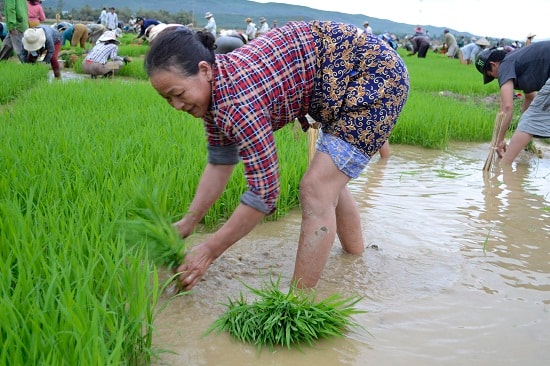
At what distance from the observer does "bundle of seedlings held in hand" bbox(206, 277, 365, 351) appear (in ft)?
6.12

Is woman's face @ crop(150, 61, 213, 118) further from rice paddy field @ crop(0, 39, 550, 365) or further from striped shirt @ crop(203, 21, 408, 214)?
rice paddy field @ crop(0, 39, 550, 365)

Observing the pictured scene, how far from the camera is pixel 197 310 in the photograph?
83.5 inches

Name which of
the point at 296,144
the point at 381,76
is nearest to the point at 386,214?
the point at 296,144

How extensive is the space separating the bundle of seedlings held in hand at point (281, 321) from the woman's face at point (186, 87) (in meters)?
0.65

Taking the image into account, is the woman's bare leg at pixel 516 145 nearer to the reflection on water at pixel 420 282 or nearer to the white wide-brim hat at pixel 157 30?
the reflection on water at pixel 420 282

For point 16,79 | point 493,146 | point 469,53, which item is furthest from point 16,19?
point 469,53

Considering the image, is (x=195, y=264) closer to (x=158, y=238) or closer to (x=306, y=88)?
(x=158, y=238)

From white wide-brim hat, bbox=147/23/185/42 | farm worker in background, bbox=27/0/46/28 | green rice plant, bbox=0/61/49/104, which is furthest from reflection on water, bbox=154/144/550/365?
farm worker in background, bbox=27/0/46/28

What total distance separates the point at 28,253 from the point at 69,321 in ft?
1.40

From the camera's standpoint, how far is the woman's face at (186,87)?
1736mm

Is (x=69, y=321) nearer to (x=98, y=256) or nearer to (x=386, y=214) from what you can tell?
(x=98, y=256)

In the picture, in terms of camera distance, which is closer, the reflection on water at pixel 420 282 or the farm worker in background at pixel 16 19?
the reflection on water at pixel 420 282

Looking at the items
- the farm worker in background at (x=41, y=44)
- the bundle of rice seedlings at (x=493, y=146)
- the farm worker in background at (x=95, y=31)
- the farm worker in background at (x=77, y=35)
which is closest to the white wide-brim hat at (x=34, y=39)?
the farm worker in background at (x=41, y=44)

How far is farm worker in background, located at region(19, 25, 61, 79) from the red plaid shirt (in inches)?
341
